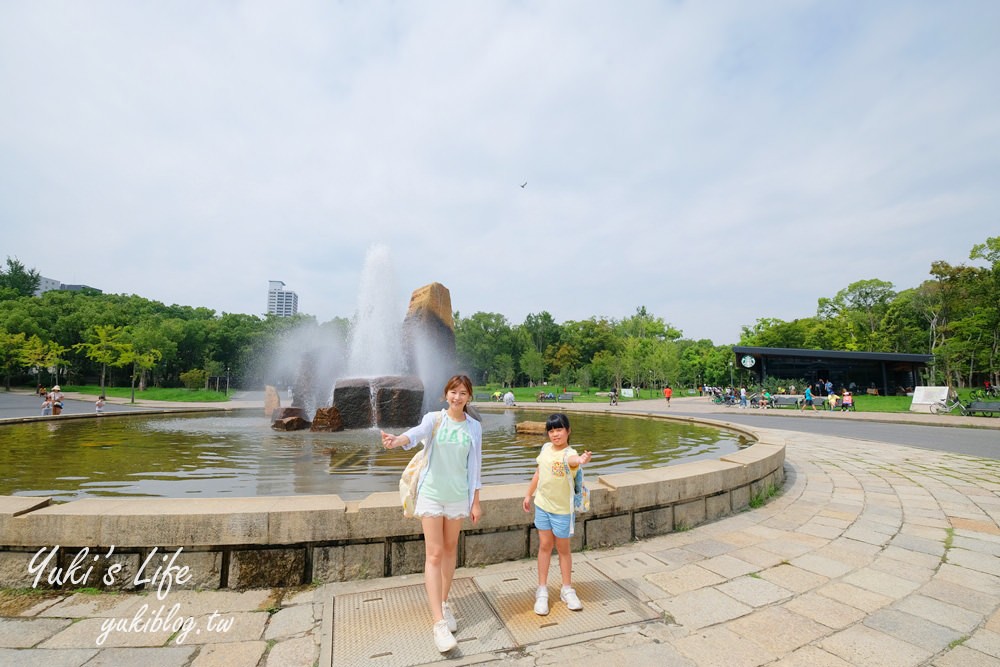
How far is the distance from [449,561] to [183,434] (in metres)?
13.0

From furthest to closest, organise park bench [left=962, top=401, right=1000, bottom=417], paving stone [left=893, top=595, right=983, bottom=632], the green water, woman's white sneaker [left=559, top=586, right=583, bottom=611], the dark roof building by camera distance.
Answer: the dark roof building < park bench [left=962, top=401, right=1000, bottom=417] < the green water < woman's white sneaker [left=559, top=586, right=583, bottom=611] < paving stone [left=893, top=595, right=983, bottom=632]

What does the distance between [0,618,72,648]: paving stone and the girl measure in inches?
124

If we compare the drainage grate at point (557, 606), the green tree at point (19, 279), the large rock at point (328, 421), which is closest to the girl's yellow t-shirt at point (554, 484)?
the drainage grate at point (557, 606)

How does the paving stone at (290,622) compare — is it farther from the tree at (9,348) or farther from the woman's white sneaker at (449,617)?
the tree at (9,348)

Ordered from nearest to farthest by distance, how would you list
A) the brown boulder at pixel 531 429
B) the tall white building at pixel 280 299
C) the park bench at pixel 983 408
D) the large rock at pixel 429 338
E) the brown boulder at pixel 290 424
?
the brown boulder at pixel 531 429 → the brown boulder at pixel 290 424 → the park bench at pixel 983 408 → the large rock at pixel 429 338 → the tall white building at pixel 280 299

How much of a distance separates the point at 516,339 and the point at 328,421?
5587 cm

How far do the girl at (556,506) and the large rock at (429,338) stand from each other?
15987 millimetres

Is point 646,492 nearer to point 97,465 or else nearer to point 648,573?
point 648,573

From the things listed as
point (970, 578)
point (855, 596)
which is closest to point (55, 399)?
point (855, 596)

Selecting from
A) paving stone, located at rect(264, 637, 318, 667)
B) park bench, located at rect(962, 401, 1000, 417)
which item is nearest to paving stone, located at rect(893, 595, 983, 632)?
paving stone, located at rect(264, 637, 318, 667)

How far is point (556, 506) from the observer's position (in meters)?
3.41

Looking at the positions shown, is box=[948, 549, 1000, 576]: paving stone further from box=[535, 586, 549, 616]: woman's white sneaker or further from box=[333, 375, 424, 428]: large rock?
box=[333, 375, 424, 428]: large rock

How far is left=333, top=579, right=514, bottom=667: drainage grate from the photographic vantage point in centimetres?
272

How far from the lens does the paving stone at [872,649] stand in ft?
8.73
